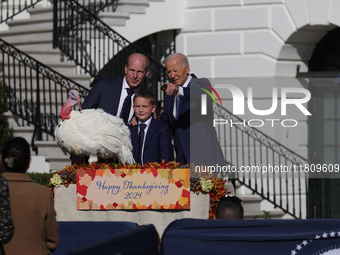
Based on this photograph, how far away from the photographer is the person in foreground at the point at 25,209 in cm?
295

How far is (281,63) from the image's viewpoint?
10.2 metres

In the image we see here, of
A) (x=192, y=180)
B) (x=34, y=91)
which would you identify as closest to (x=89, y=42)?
(x=34, y=91)

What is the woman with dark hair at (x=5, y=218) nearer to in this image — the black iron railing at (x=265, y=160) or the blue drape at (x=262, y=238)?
the blue drape at (x=262, y=238)

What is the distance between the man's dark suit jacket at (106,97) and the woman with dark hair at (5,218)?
227 cm

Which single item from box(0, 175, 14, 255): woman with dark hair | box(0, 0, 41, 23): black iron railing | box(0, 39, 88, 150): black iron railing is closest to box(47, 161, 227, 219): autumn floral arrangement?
Result: box(0, 175, 14, 255): woman with dark hair

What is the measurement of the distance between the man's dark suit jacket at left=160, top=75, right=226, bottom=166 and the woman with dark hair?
8.08ft

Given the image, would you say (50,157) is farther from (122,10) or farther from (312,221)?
(312,221)

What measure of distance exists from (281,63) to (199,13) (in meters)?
1.90

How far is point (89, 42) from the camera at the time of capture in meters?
10.4

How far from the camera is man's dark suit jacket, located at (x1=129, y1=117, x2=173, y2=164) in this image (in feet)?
16.1

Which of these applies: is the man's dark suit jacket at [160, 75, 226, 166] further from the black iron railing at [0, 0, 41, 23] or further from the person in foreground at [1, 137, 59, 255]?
the black iron railing at [0, 0, 41, 23]

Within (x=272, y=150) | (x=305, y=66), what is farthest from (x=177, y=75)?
(x=305, y=66)

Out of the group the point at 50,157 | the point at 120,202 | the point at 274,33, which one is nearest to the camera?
the point at 120,202

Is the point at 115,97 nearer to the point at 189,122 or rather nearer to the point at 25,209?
the point at 189,122
